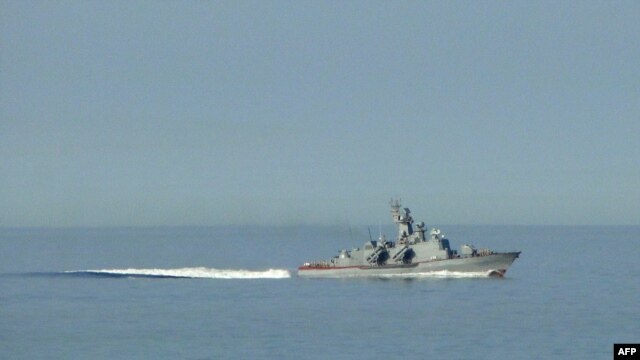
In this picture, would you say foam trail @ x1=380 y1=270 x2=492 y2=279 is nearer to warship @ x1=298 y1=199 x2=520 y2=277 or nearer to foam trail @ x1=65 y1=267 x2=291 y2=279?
warship @ x1=298 y1=199 x2=520 y2=277

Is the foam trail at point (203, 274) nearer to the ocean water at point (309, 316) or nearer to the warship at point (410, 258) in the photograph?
the ocean water at point (309, 316)

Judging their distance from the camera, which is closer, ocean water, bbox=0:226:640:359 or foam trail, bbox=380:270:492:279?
ocean water, bbox=0:226:640:359

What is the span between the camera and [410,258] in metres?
131

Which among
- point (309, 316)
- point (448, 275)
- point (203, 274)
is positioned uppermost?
point (203, 274)

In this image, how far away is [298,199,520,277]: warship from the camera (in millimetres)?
128875

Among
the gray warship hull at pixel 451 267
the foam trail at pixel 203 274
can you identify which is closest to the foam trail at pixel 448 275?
the gray warship hull at pixel 451 267

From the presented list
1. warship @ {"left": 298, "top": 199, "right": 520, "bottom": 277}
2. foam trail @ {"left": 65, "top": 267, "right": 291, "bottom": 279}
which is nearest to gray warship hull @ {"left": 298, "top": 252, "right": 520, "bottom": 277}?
warship @ {"left": 298, "top": 199, "right": 520, "bottom": 277}

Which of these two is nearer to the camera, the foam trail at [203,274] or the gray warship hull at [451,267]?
the gray warship hull at [451,267]

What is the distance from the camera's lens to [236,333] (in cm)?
8638

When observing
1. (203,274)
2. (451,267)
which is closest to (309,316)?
(451,267)

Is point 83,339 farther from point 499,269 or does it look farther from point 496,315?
point 499,269

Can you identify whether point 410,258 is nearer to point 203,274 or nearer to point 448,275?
point 448,275

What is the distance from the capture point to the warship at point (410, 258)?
129 metres

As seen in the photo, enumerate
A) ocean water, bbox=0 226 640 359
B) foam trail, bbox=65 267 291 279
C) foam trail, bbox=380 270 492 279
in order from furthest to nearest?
foam trail, bbox=65 267 291 279 < foam trail, bbox=380 270 492 279 < ocean water, bbox=0 226 640 359
